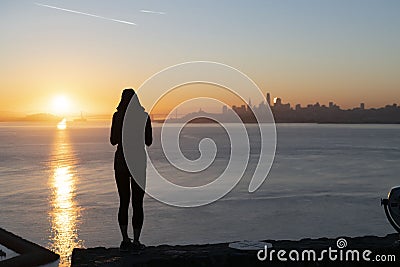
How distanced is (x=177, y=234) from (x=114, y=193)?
33.3ft

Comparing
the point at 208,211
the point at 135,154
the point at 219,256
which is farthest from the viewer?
the point at 208,211

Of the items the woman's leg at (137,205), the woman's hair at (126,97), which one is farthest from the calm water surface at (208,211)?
the woman's hair at (126,97)

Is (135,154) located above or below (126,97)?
below

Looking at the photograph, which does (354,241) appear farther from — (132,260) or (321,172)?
(321,172)

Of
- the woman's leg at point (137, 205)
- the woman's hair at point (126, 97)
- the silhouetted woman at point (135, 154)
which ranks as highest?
the woman's hair at point (126, 97)

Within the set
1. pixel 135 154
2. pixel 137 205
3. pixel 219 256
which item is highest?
pixel 135 154

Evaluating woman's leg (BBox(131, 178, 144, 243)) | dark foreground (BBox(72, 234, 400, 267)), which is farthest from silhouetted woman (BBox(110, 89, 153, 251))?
dark foreground (BBox(72, 234, 400, 267))

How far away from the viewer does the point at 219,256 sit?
16.0 feet

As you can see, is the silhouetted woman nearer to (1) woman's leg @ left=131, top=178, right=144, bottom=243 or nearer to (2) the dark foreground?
(1) woman's leg @ left=131, top=178, right=144, bottom=243

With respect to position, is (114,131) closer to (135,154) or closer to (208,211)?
(135,154)

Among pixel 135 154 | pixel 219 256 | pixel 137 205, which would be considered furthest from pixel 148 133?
pixel 219 256

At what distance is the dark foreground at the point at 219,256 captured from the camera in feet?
15.9

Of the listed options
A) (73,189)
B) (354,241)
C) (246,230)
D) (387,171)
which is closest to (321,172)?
(387,171)

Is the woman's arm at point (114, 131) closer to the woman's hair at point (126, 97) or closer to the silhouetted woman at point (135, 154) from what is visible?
the silhouetted woman at point (135, 154)
